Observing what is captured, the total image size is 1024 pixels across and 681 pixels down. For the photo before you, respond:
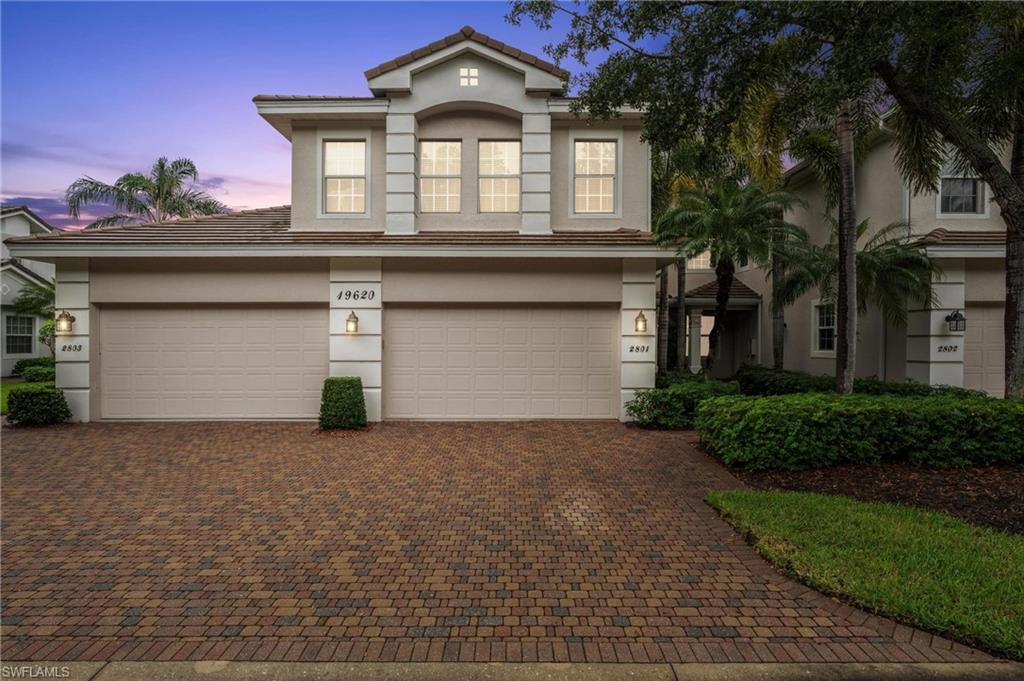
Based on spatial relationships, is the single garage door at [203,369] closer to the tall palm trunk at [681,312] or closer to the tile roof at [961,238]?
the tall palm trunk at [681,312]

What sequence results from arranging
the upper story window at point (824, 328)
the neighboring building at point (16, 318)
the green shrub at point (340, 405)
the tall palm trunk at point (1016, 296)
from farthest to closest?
the neighboring building at point (16, 318) → the upper story window at point (824, 328) → the green shrub at point (340, 405) → the tall palm trunk at point (1016, 296)

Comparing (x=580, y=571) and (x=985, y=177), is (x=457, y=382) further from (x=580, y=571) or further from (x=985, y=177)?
(x=985, y=177)

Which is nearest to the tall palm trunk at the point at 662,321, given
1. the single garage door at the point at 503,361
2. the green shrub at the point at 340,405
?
the single garage door at the point at 503,361

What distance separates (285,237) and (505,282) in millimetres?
4863

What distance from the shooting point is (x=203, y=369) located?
1152 centimetres

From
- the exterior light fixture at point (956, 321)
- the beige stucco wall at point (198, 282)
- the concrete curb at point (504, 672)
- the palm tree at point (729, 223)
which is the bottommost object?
the concrete curb at point (504, 672)

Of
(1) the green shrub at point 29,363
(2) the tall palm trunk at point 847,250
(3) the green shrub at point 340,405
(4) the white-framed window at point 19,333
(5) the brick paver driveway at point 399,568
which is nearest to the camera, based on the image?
(5) the brick paver driveway at point 399,568

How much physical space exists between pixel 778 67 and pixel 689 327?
13.1 m

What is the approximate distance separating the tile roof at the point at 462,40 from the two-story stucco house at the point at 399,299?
3 cm

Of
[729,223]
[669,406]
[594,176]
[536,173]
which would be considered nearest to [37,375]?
[536,173]

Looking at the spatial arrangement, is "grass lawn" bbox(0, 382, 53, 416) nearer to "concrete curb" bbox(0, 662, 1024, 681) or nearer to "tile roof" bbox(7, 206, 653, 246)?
"tile roof" bbox(7, 206, 653, 246)

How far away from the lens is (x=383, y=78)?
1152 centimetres

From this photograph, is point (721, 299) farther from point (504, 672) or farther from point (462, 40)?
point (504, 672)

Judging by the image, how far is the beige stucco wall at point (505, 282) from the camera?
11375 mm
